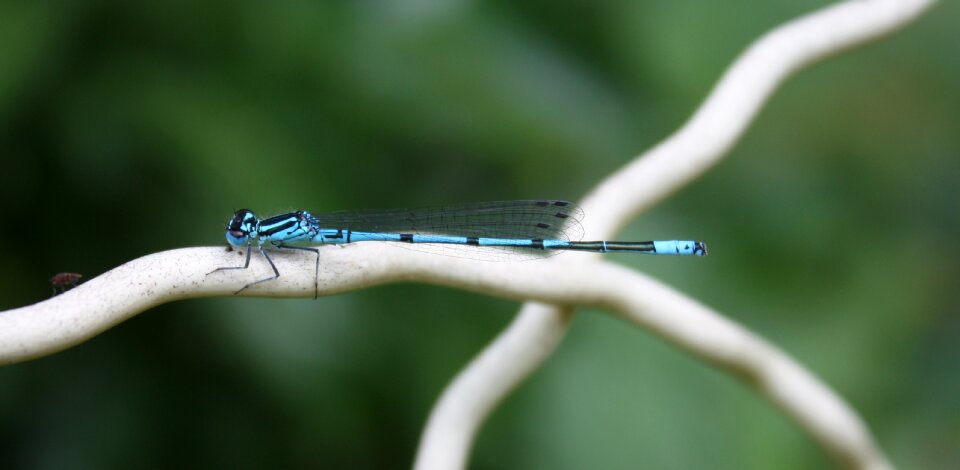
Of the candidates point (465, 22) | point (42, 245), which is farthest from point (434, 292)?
point (42, 245)

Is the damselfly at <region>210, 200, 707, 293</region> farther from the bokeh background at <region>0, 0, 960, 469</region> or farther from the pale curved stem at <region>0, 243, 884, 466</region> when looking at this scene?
the bokeh background at <region>0, 0, 960, 469</region>

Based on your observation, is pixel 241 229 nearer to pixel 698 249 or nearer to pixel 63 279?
pixel 63 279

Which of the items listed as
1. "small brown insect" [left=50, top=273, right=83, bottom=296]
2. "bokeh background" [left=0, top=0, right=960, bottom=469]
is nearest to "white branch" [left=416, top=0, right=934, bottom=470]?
"small brown insect" [left=50, top=273, right=83, bottom=296]

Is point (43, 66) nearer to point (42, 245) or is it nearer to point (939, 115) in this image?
point (42, 245)

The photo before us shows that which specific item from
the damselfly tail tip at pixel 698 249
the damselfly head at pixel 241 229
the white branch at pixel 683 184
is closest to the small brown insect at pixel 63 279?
the damselfly head at pixel 241 229

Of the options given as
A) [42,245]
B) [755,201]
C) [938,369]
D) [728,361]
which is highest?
[755,201]

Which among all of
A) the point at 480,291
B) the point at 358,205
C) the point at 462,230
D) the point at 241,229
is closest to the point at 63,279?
the point at 241,229

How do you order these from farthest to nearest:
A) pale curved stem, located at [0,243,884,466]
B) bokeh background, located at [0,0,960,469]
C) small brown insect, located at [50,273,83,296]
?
bokeh background, located at [0,0,960,469] → small brown insect, located at [50,273,83,296] → pale curved stem, located at [0,243,884,466]
